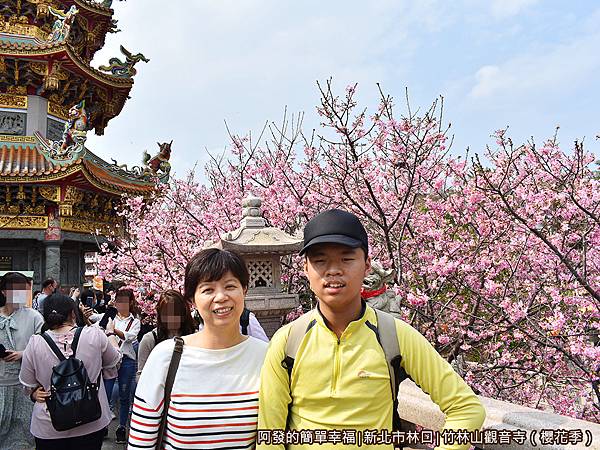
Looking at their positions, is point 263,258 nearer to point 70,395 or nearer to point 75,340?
point 75,340

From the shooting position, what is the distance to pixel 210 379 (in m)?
1.94

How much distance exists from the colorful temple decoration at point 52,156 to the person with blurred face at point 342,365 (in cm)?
1269

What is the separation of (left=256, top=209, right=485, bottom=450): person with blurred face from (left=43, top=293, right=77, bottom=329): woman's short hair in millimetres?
2264

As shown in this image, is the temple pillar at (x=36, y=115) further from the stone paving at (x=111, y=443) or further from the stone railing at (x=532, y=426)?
the stone railing at (x=532, y=426)

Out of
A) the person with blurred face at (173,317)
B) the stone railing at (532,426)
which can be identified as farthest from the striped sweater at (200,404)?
the person with blurred face at (173,317)

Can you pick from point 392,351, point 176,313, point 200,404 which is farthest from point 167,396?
point 176,313

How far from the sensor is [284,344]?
6.07ft

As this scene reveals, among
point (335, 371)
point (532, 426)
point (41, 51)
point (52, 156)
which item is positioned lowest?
point (532, 426)

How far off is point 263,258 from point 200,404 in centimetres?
415

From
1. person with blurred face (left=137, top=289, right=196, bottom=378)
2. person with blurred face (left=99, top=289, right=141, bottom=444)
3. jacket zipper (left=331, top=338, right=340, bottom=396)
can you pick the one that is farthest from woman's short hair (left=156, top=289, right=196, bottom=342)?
person with blurred face (left=99, top=289, right=141, bottom=444)

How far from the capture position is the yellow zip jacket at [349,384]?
5.61 feet

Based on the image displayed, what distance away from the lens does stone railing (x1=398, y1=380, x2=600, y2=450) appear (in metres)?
2.12

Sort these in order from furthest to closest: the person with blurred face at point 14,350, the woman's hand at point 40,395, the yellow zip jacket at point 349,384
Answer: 1. the person with blurred face at point 14,350
2. the woman's hand at point 40,395
3. the yellow zip jacket at point 349,384

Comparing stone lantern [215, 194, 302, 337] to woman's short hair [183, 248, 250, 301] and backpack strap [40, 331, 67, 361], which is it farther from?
woman's short hair [183, 248, 250, 301]
